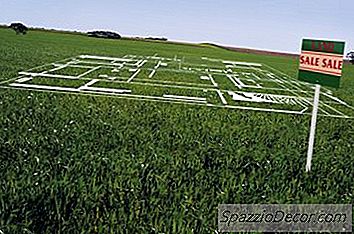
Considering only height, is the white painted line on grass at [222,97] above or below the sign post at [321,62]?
below

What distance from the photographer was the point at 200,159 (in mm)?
3939

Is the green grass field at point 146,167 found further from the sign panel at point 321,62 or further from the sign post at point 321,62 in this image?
the sign panel at point 321,62

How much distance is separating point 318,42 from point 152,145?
167cm

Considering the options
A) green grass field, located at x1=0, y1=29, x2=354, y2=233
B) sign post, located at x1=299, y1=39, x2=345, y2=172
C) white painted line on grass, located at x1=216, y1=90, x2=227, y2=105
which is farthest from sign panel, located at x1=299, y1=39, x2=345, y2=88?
white painted line on grass, located at x1=216, y1=90, x2=227, y2=105

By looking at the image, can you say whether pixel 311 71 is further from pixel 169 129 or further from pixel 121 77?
pixel 121 77

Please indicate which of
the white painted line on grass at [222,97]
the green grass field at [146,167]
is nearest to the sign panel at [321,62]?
the green grass field at [146,167]

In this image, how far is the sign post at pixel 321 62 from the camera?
3436 millimetres

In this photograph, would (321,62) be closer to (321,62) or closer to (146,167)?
(321,62)

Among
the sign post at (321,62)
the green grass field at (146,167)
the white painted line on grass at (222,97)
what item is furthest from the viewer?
the white painted line on grass at (222,97)

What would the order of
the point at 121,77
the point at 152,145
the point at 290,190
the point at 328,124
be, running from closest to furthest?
the point at 290,190, the point at 152,145, the point at 328,124, the point at 121,77

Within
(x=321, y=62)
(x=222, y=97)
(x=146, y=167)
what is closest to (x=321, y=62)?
(x=321, y=62)

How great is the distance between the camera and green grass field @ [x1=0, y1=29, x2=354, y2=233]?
8.60 ft

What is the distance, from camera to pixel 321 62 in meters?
3.53

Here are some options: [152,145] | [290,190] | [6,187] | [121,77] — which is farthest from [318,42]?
[121,77]
